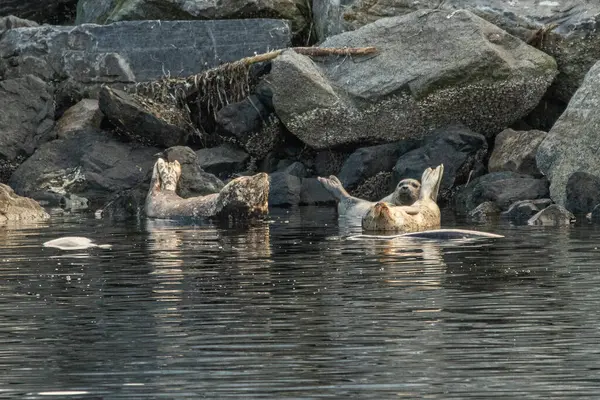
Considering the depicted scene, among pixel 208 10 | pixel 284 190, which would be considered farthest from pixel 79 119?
pixel 284 190

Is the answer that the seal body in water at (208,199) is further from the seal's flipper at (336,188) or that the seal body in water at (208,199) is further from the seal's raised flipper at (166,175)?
the seal's flipper at (336,188)

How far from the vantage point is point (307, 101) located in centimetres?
2636

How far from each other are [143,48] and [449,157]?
7.69 m

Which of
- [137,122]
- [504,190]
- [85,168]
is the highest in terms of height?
[137,122]

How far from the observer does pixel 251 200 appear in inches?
865

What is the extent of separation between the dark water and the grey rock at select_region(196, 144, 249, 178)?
10.5m

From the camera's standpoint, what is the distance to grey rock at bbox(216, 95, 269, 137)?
27422 mm

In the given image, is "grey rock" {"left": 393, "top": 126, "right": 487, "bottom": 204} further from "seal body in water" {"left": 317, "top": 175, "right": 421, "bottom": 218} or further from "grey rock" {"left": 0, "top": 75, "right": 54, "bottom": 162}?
"grey rock" {"left": 0, "top": 75, "right": 54, "bottom": 162}

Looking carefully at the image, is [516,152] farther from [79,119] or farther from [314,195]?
[79,119]

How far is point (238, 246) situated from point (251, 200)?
5.18 meters

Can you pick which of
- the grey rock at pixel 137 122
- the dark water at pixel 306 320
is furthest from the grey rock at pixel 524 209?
the grey rock at pixel 137 122

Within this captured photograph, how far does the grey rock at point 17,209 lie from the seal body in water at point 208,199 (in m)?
1.60

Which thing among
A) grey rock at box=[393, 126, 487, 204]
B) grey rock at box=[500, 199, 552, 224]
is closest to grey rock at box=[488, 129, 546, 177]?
grey rock at box=[393, 126, 487, 204]

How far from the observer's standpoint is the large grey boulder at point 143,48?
29719 millimetres
